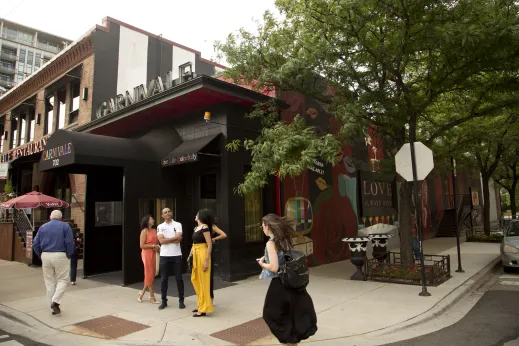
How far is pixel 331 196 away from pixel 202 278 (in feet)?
24.5

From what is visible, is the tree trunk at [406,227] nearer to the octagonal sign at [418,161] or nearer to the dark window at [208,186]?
the octagonal sign at [418,161]

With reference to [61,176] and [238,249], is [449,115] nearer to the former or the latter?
[238,249]

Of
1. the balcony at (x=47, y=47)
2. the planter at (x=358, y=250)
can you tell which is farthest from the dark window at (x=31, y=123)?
the balcony at (x=47, y=47)

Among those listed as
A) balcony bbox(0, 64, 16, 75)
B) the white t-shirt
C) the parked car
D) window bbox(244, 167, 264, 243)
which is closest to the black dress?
the white t-shirt

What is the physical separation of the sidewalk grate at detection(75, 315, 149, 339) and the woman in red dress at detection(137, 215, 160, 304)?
3.46 feet

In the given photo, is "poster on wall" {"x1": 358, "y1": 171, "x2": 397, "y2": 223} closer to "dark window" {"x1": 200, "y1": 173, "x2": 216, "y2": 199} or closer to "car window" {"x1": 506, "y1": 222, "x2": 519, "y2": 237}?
"car window" {"x1": 506, "y1": 222, "x2": 519, "y2": 237}

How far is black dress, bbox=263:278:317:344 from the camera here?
3609 millimetres

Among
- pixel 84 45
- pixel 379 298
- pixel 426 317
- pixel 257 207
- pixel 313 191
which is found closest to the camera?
pixel 426 317

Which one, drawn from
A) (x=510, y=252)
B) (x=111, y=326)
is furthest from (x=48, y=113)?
(x=510, y=252)

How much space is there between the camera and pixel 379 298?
23.4 ft

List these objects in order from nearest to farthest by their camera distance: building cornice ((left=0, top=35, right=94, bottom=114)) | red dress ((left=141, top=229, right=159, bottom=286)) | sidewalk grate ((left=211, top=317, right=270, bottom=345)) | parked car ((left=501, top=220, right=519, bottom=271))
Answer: sidewalk grate ((left=211, top=317, right=270, bottom=345)) < red dress ((left=141, top=229, right=159, bottom=286)) < parked car ((left=501, top=220, right=519, bottom=271)) < building cornice ((left=0, top=35, right=94, bottom=114))

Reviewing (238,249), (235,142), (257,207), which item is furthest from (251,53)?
(238,249)

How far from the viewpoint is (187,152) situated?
9.31m

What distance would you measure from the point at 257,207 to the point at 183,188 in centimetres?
228
